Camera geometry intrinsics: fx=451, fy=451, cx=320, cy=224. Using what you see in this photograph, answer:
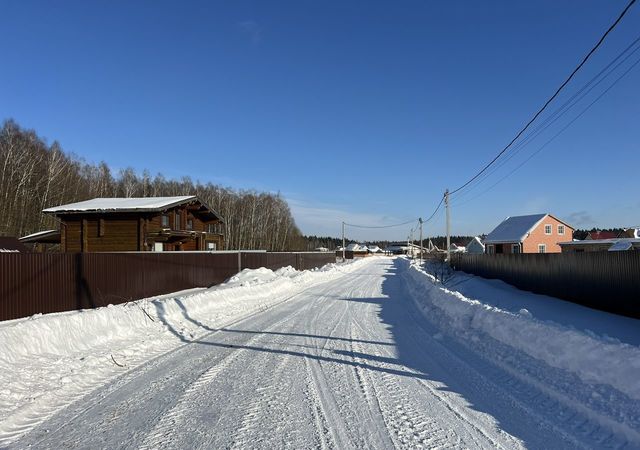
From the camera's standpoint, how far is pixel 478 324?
10938 mm

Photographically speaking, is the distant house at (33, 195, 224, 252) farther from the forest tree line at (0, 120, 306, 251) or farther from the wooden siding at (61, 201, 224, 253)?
the forest tree line at (0, 120, 306, 251)

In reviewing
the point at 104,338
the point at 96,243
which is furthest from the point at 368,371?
the point at 96,243

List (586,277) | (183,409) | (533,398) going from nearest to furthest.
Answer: (183,409), (533,398), (586,277)

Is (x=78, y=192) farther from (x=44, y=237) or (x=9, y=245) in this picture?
(x=9, y=245)

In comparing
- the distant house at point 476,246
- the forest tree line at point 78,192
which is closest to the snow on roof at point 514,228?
the distant house at point 476,246

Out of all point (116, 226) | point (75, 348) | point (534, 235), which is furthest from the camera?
point (534, 235)

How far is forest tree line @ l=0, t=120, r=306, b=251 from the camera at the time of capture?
4794 cm

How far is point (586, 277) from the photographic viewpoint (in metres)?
14.7

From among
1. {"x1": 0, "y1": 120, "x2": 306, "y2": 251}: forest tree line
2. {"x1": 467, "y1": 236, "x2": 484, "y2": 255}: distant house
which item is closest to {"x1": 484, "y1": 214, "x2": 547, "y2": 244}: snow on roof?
{"x1": 467, "y1": 236, "x2": 484, "y2": 255}: distant house

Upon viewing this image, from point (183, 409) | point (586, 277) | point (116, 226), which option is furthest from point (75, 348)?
point (116, 226)

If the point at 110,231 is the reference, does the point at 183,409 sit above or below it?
below

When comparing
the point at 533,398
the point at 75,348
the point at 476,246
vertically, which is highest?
the point at 476,246

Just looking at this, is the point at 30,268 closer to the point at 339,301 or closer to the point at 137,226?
the point at 339,301

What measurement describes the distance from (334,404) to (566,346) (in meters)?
4.01
